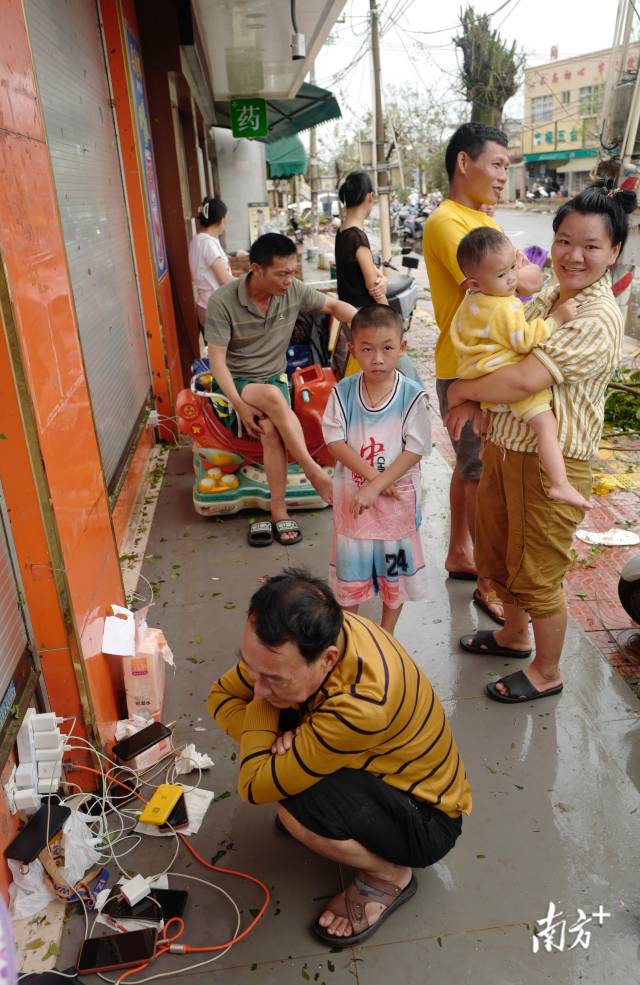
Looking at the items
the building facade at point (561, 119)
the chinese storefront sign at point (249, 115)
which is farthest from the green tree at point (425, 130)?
the chinese storefront sign at point (249, 115)

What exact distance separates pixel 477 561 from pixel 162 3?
522cm

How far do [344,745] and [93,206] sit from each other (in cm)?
334

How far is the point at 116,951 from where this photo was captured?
1926mm

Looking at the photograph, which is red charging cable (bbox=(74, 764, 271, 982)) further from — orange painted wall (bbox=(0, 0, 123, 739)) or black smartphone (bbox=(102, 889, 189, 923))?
orange painted wall (bbox=(0, 0, 123, 739))

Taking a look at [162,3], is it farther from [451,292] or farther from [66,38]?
[451,292]

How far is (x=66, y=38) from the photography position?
3.55 m

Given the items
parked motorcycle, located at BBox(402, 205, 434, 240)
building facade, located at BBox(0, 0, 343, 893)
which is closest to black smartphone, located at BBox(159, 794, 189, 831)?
building facade, located at BBox(0, 0, 343, 893)

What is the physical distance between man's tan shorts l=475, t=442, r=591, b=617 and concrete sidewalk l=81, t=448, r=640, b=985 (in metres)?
0.47

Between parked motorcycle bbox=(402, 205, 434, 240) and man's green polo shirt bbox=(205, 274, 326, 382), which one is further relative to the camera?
parked motorcycle bbox=(402, 205, 434, 240)

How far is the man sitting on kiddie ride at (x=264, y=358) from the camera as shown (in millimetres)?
4117

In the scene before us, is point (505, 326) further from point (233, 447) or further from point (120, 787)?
point (233, 447)

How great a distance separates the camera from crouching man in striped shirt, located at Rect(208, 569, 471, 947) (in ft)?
5.53

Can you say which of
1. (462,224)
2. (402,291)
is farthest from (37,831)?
(402,291)

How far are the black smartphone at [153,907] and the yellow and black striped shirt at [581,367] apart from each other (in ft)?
5.80
